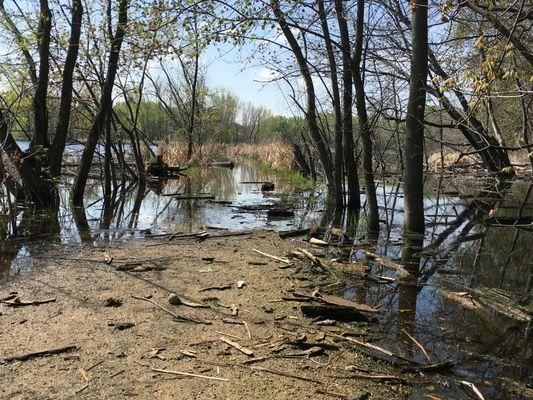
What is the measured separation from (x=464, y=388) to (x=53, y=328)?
10.7 feet

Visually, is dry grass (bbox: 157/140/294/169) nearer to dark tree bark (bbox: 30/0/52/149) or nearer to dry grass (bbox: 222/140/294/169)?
dry grass (bbox: 222/140/294/169)

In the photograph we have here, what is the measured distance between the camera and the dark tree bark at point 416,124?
781 cm

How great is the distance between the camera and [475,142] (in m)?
12.4

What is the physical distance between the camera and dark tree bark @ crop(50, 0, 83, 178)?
1066cm

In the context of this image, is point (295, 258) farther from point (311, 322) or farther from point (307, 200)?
point (307, 200)

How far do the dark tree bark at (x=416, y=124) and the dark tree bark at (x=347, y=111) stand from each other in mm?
1914

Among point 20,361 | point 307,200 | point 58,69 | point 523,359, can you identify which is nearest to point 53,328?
point 20,361

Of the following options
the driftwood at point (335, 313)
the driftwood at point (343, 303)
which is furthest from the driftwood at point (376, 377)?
the driftwood at point (343, 303)

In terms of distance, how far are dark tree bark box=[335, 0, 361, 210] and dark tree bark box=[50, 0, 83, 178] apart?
5720 millimetres

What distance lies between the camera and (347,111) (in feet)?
36.9

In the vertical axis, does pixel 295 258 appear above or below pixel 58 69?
below

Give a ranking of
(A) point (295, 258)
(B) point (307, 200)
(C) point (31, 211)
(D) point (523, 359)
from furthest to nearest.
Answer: (B) point (307, 200) → (C) point (31, 211) → (A) point (295, 258) → (D) point (523, 359)

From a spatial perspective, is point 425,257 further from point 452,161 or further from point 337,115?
point 452,161

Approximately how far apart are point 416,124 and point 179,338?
18.8 ft
